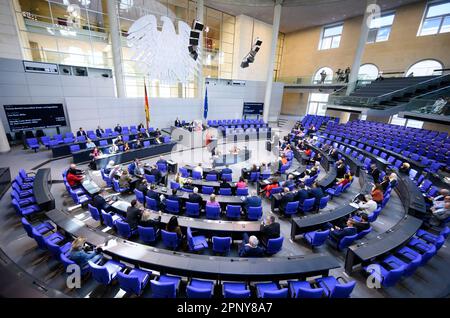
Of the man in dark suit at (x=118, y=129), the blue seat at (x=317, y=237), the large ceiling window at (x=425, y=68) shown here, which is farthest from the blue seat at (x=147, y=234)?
the large ceiling window at (x=425, y=68)

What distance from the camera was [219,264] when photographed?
402 centimetres

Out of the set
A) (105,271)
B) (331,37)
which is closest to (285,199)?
(105,271)

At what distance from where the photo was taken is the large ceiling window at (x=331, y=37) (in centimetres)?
2392

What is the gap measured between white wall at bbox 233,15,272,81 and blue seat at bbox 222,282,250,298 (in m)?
22.7

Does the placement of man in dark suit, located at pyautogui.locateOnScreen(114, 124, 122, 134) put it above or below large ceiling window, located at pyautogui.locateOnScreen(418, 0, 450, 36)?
below

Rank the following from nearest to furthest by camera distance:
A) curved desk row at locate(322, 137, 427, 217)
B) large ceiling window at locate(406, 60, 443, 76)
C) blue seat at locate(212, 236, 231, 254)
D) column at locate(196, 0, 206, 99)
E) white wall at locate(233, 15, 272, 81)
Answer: blue seat at locate(212, 236, 231, 254) → curved desk row at locate(322, 137, 427, 217) → large ceiling window at locate(406, 60, 443, 76) → column at locate(196, 0, 206, 99) → white wall at locate(233, 15, 272, 81)

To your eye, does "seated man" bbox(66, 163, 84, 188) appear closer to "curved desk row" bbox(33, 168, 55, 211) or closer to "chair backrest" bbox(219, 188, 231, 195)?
"curved desk row" bbox(33, 168, 55, 211)

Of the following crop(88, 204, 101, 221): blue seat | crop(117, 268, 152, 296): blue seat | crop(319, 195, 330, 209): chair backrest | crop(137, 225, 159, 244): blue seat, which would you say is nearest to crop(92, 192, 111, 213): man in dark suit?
crop(88, 204, 101, 221): blue seat

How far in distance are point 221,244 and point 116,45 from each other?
1600 cm

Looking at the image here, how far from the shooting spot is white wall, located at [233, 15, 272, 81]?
22359mm

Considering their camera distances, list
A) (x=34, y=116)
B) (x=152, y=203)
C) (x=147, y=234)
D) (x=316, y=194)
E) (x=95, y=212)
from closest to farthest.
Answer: (x=147, y=234) → (x=95, y=212) → (x=152, y=203) → (x=316, y=194) → (x=34, y=116)

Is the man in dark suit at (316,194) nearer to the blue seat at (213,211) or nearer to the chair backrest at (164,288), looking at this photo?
the blue seat at (213,211)

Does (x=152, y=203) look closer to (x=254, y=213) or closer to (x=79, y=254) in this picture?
(x=79, y=254)
